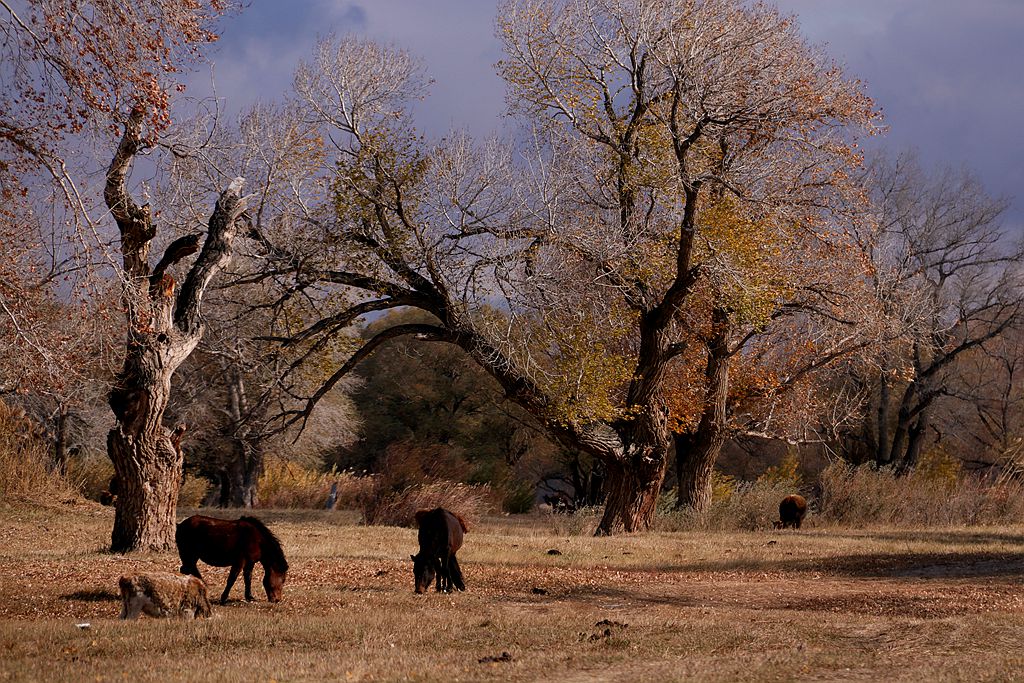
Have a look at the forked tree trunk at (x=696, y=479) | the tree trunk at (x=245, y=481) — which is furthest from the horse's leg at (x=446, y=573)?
the tree trunk at (x=245, y=481)

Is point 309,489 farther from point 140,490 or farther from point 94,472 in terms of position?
point 140,490

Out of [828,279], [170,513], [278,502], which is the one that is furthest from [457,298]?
[278,502]

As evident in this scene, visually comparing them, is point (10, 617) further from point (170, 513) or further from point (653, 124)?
point (653, 124)

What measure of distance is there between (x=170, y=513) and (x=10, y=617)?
5700mm

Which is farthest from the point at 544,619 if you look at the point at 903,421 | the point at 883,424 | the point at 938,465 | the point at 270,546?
the point at 938,465

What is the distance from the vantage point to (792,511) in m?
24.7

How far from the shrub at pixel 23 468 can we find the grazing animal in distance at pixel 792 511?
54.4 ft

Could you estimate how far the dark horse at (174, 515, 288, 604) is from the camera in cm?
1005

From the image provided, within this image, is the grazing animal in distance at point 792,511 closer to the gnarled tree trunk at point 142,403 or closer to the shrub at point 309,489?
the shrub at point 309,489

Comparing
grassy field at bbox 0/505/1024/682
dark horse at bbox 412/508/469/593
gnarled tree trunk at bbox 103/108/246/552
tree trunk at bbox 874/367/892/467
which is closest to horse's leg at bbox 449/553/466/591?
dark horse at bbox 412/508/469/593

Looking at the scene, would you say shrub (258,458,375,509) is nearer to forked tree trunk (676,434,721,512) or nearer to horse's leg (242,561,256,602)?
forked tree trunk (676,434,721,512)

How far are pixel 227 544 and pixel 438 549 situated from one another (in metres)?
2.34

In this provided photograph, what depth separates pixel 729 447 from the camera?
164ft

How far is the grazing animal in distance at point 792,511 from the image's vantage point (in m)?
24.6
